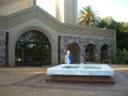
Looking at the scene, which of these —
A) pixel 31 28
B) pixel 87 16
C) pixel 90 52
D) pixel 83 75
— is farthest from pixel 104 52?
pixel 83 75

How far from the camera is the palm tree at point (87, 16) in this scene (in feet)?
179

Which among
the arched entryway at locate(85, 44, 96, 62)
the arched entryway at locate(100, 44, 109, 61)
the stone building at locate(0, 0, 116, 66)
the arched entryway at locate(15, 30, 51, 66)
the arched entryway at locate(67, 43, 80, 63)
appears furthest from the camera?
the arched entryway at locate(100, 44, 109, 61)

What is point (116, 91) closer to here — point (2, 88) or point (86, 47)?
point (2, 88)

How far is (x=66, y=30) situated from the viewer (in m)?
35.9

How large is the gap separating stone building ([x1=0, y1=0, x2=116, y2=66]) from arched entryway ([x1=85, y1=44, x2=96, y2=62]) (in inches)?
11.7

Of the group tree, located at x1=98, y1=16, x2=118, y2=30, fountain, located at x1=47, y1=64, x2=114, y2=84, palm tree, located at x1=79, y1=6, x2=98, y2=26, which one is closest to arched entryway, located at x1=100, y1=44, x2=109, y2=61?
tree, located at x1=98, y1=16, x2=118, y2=30

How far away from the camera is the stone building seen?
→ 105 feet

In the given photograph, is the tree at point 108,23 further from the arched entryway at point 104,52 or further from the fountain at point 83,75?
the fountain at point 83,75

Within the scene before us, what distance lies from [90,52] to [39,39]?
9.26 meters

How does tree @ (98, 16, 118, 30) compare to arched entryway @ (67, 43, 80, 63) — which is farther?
tree @ (98, 16, 118, 30)

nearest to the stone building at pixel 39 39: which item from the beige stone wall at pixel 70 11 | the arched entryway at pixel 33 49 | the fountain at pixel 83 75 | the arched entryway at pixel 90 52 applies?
the arched entryway at pixel 33 49

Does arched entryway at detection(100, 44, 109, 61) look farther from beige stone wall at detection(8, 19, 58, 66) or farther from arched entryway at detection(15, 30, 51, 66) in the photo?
arched entryway at detection(15, 30, 51, 66)

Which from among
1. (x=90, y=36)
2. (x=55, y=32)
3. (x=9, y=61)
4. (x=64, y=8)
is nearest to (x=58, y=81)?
(x=9, y=61)

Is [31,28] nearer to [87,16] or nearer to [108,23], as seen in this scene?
[87,16]
